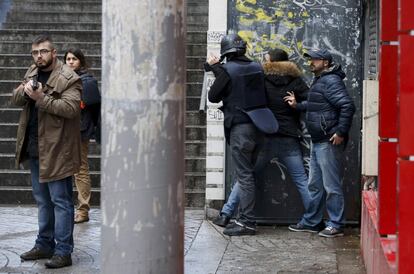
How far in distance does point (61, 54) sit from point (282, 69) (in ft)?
17.1

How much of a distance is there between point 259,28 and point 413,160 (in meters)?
5.09

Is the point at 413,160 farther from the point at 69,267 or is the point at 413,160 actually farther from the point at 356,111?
the point at 356,111

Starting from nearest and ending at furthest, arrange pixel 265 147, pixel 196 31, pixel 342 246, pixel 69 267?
pixel 69 267 < pixel 342 246 < pixel 265 147 < pixel 196 31

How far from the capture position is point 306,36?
8.90 metres

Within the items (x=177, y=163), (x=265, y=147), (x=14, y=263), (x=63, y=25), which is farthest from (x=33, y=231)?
(x=63, y=25)

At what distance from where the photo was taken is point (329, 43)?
887cm

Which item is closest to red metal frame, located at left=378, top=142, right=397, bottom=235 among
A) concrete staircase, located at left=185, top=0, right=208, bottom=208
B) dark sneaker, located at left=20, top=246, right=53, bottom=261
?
dark sneaker, located at left=20, top=246, right=53, bottom=261

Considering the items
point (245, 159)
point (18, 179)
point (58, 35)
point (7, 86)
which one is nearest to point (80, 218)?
point (18, 179)

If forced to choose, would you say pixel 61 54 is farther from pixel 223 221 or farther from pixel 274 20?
pixel 223 221

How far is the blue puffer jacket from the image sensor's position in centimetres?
834

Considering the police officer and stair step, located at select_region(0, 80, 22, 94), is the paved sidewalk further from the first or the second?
stair step, located at select_region(0, 80, 22, 94)

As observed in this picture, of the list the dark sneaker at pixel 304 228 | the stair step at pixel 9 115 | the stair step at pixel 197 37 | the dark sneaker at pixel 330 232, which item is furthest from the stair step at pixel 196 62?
the dark sneaker at pixel 330 232

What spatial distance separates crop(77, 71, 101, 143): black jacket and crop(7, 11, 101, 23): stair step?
5.26m

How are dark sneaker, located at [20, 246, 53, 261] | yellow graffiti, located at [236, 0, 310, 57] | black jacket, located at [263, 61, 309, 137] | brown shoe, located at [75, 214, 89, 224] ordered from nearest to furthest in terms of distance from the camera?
dark sneaker, located at [20, 246, 53, 261] → black jacket, located at [263, 61, 309, 137] → yellow graffiti, located at [236, 0, 310, 57] → brown shoe, located at [75, 214, 89, 224]
